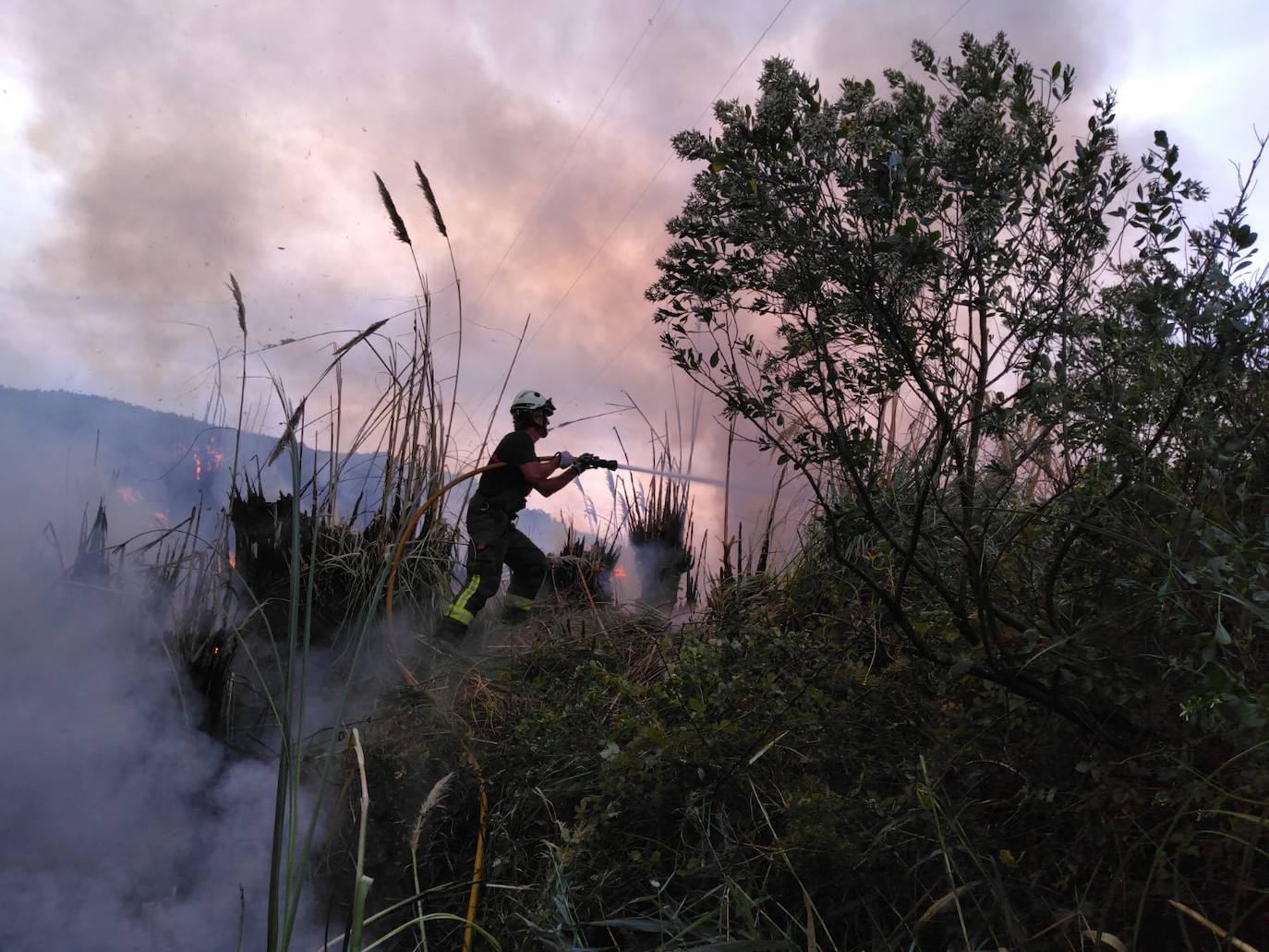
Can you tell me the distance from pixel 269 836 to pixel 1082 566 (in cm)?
276

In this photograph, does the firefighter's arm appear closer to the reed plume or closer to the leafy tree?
the reed plume

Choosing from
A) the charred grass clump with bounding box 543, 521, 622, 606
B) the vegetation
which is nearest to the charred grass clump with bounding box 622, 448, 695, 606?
the charred grass clump with bounding box 543, 521, 622, 606

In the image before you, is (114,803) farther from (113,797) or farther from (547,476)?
(547,476)

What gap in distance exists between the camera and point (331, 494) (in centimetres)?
530

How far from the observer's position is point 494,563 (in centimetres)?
582

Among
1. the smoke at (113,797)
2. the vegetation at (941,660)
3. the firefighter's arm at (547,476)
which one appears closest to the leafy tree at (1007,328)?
the vegetation at (941,660)

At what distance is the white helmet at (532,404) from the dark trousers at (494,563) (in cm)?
80

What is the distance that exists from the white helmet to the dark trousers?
80 cm

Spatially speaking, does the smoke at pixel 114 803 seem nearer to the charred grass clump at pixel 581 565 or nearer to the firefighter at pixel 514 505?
the firefighter at pixel 514 505

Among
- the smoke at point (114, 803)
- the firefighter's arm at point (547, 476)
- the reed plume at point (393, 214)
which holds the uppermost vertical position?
the reed plume at point (393, 214)

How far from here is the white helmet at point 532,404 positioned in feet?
21.0

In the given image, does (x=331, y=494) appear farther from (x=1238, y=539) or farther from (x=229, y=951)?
(x=1238, y=539)

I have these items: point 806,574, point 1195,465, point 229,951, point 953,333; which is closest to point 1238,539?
point 1195,465

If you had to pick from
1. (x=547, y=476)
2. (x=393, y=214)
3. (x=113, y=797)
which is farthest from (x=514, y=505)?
(x=113, y=797)
